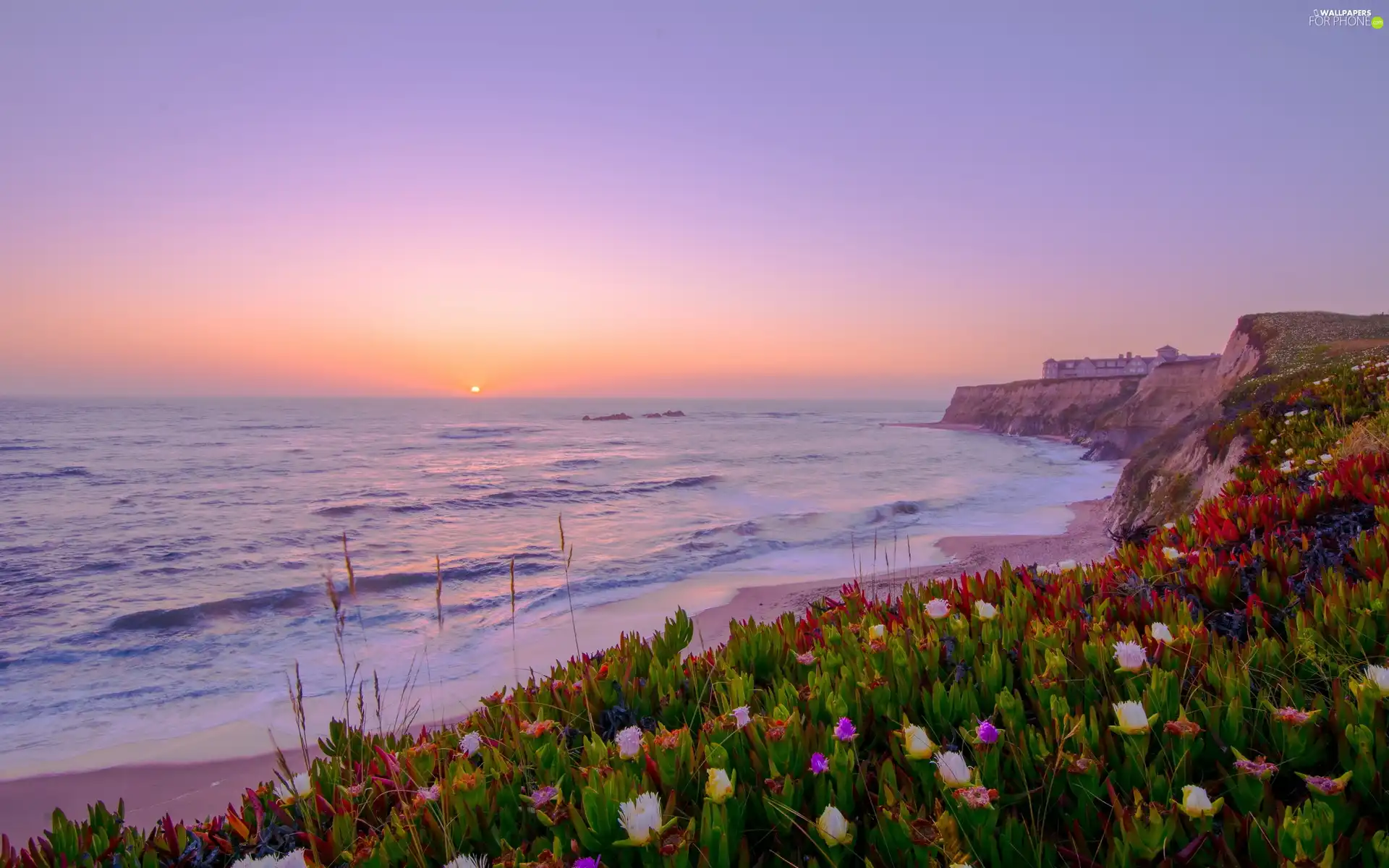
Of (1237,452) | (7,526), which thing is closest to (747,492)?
(1237,452)

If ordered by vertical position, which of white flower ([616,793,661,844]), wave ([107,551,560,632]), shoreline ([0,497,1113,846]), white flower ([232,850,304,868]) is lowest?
shoreline ([0,497,1113,846])

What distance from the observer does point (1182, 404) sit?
4375 cm

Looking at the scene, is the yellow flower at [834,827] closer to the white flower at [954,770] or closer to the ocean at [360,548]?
the white flower at [954,770]

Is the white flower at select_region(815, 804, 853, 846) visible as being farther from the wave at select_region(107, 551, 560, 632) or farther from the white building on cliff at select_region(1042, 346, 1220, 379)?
the white building on cliff at select_region(1042, 346, 1220, 379)

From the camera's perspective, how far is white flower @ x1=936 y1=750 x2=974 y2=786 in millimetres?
1556

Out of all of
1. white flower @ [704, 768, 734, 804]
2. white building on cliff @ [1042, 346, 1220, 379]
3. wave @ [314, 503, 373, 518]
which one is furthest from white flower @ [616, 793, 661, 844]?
white building on cliff @ [1042, 346, 1220, 379]

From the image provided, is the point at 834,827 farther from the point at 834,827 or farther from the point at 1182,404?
the point at 1182,404

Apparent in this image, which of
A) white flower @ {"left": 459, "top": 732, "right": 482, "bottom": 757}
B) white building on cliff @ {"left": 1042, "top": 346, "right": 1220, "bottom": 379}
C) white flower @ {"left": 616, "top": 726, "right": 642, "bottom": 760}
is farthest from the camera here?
white building on cliff @ {"left": 1042, "top": 346, "right": 1220, "bottom": 379}

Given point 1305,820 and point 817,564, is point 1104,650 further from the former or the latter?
point 817,564

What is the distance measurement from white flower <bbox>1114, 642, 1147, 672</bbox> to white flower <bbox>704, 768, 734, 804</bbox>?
4.25ft

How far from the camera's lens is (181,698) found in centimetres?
870

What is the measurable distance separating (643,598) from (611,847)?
11373 millimetres

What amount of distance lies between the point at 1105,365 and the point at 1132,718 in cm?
10068

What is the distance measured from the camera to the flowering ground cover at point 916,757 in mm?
1453
